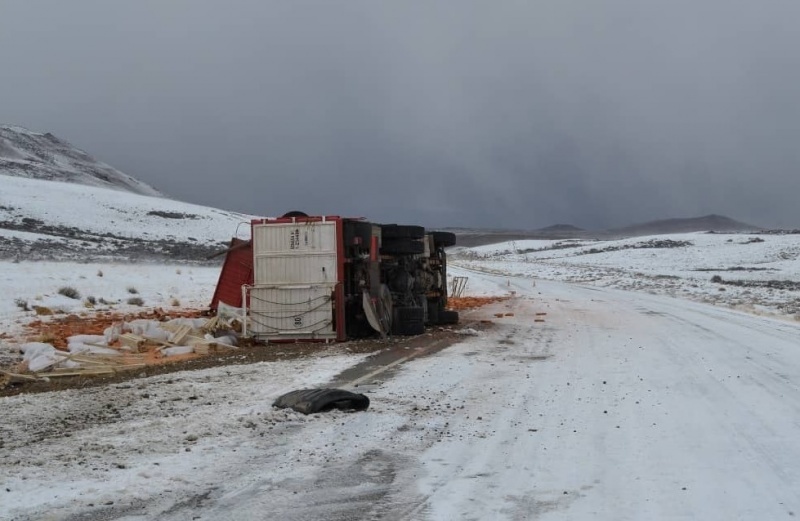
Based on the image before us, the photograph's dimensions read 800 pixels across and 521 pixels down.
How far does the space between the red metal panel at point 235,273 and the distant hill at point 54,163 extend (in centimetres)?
8551

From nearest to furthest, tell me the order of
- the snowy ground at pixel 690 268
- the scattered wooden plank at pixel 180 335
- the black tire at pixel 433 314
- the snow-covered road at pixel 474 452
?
1. the snow-covered road at pixel 474 452
2. the scattered wooden plank at pixel 180 335
3. the black tire at pixel 433 314
4. the snowy ground at pixel 690 268

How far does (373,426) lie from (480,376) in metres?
3.28

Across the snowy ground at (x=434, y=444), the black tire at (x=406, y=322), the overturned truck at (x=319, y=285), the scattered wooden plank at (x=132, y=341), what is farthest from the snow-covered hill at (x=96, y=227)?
the snowy ground at (x=434, y=444)

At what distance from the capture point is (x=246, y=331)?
49.5 feet

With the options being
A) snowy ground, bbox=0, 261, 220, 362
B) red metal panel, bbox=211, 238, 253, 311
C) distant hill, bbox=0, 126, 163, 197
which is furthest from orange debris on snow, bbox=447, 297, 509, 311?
distant hill, bbox=0, 126, 163, 197

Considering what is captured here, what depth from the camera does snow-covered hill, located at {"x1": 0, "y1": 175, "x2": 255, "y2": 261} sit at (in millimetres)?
38281

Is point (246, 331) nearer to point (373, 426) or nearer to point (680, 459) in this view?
point (373, 426)

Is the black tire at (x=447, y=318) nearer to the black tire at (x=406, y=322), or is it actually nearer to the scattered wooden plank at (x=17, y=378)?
the black tire at (x=406, y=322)

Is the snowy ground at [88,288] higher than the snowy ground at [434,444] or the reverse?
higher

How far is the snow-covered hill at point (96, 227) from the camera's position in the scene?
38.3 meters

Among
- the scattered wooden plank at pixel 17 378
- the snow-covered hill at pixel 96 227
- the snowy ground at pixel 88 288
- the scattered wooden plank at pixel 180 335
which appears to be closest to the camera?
the scattered wooden plank at pixel 17 378

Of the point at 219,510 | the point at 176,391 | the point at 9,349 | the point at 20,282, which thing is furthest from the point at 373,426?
the point at 20,282

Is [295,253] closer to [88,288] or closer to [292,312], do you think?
[292,312]

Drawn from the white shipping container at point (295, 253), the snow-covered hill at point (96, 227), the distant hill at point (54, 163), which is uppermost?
the distant hill at point (54, 163)
